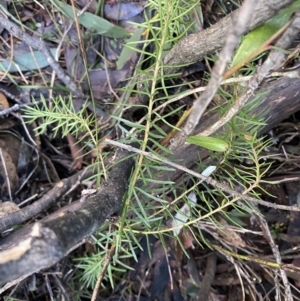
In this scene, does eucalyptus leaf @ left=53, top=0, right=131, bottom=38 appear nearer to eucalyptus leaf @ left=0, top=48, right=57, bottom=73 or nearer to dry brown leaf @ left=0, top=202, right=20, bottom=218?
eucalyptus leaf @ left=0, top=48, right=57, bottom=73

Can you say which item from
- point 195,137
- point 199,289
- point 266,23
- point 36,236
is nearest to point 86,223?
point 36,236

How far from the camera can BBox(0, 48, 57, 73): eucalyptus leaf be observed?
1.19m

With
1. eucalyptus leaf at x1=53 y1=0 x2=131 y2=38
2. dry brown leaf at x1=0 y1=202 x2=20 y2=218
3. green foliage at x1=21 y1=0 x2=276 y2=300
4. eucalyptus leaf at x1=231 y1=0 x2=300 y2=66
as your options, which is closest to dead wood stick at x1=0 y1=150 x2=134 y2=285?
green foliage at x1=21 y1=0 x2=276 y2=300

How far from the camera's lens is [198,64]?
1.14 m

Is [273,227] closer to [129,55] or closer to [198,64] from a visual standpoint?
[198,64]

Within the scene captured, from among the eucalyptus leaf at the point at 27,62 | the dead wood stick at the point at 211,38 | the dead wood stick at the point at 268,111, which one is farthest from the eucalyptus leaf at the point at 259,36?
the eucalyptus leaf at the point at 27,62

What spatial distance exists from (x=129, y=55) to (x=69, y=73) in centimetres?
18

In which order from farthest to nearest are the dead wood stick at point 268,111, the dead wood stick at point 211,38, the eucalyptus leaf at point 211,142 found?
Result: the dead wood stick at point 268,111 < the eucalyptus leaf at point 211,142 < the dead wood stick at point 211,38

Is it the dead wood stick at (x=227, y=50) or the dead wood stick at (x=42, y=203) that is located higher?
the dead wood stick at (x=227, y=50)

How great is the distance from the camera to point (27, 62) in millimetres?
1203

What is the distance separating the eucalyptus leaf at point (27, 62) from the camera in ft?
3.91

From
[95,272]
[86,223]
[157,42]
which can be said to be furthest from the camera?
[95,272]

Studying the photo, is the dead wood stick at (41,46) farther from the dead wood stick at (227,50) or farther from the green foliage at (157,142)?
the dead wood stick at (227,50)

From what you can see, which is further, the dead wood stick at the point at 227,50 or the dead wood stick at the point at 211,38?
the dead wood stick at the point at 211,38
